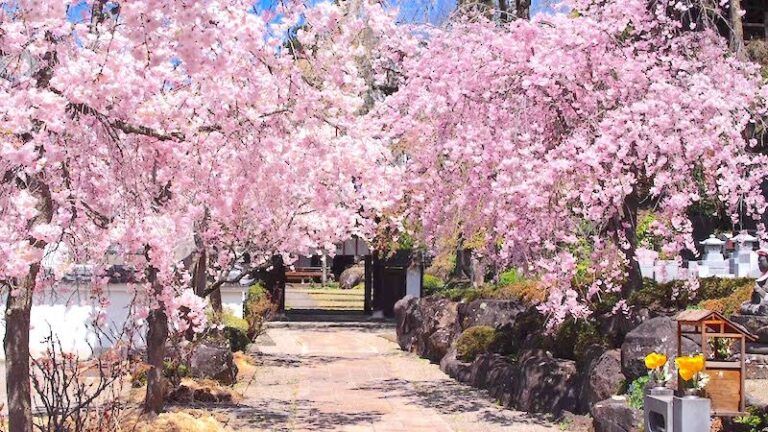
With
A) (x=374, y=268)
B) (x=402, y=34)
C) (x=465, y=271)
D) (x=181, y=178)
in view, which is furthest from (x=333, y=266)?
(x=181, y=178)

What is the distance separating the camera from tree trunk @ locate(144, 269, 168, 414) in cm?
1121

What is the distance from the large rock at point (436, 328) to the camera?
2030 centimetres

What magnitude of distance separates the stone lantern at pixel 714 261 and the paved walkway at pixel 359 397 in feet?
20.7

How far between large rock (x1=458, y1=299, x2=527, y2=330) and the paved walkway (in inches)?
50.9

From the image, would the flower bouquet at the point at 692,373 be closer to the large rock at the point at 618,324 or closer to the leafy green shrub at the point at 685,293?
the leafy green shrub at the point at 685,293

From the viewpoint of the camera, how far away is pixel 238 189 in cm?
1085

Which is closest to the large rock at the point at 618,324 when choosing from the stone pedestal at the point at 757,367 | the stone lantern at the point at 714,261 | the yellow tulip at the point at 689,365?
the stone pedestal at the point at 757,367

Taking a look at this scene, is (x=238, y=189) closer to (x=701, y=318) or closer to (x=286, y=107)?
(x=286, y=107)

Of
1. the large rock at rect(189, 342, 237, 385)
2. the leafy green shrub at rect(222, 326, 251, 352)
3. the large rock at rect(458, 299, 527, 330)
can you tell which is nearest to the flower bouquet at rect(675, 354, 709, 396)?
the large rock at rect(189, 342, 237, 385)

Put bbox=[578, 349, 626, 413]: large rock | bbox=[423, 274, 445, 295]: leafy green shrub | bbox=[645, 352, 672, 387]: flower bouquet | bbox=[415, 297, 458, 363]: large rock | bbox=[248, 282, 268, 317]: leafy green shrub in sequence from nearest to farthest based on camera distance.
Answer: bbox=[645, 352, 672, 387]: flower bouquet < bbox=[578, 349, 626, 413]: large rock < bbox=[415, 297, 458, 363]: large rock < bbox=[248, 282, 268, 317]: leafy green shrub < bbox=[423, 274, 445, 295]: leafy green shrub

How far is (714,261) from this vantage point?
20938 millimetres

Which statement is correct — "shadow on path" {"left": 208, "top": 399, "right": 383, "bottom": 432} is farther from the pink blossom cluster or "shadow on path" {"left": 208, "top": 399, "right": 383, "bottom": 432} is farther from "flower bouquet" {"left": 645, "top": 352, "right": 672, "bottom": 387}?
"flower bouquet" {"left": 645, "top": 352, "right": 672, "bottom": 387}

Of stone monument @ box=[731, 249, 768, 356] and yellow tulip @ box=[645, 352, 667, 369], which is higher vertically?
stone monument @ box=[731, 249, 768, 356]

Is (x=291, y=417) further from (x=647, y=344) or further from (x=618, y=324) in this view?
(x=647, y=344)
